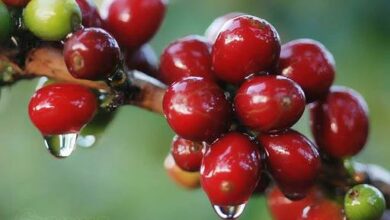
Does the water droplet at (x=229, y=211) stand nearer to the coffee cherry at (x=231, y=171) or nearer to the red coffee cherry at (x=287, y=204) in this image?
the coffee cherry at (x=231, y=171)

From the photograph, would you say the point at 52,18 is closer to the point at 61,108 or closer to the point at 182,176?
the point at 61,108

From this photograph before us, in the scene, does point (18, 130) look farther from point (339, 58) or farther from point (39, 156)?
point (339, 58)

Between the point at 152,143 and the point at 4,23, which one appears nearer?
the point at 4,23

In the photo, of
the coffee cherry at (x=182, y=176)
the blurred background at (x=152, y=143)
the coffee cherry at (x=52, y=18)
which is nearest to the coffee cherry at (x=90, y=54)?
the coffee cherry at (x=52, y=18)

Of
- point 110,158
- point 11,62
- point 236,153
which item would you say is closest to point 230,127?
point 236,153

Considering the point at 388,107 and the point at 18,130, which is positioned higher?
the point at 388,107

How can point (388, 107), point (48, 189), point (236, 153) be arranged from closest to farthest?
point (236, 153), point (48, 189), point (388, 107)

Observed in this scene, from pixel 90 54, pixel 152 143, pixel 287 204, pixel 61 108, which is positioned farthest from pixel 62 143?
pixel 152 143
